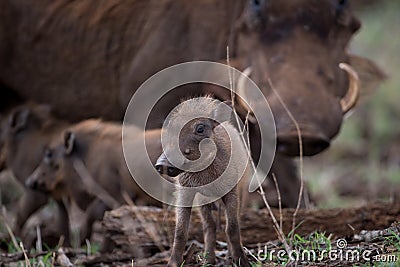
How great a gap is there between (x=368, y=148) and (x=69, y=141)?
18.2ft

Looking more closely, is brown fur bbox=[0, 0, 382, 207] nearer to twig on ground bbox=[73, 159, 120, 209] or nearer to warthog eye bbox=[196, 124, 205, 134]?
twig on ground bbox=[73, 159, 120, 209]

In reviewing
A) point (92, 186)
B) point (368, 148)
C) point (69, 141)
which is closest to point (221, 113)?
point (92, 186)

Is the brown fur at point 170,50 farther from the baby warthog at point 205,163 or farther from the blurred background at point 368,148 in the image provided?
the baby warthog at point 205,163

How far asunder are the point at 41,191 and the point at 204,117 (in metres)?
3.00

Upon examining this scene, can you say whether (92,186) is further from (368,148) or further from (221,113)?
(368,148)

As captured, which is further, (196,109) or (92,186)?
(92,186)

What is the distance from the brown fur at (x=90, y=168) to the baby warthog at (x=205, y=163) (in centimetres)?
166

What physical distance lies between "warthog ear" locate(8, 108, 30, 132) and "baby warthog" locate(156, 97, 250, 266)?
3.47 meters

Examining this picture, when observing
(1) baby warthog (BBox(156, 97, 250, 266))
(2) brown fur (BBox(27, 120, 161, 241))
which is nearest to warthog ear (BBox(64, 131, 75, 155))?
(2) brown fur (BBox(27, 120, 161, 241))

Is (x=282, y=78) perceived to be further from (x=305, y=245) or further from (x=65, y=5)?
(x=65, y=5)

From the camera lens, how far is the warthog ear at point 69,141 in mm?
6475

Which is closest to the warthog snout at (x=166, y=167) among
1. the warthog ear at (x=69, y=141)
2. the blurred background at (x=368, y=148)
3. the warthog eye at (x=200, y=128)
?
the warthog eye at (x=200, y=128)

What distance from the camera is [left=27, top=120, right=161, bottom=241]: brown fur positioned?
598cm

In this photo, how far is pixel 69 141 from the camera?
650 cm
